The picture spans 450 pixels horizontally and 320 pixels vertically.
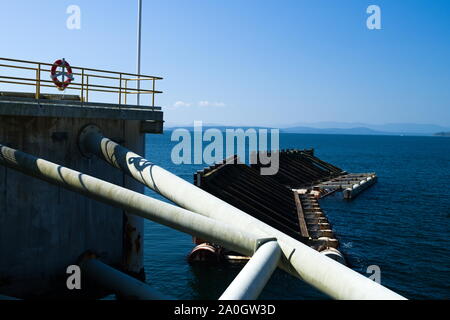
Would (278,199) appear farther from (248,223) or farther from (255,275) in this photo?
(255,275)

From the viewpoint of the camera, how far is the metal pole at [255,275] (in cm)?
728

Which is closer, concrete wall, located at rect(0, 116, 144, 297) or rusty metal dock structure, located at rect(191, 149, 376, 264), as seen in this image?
concrete wall, located at rect(0, 116, 144, 297)

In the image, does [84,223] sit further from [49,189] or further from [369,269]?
[369,269]

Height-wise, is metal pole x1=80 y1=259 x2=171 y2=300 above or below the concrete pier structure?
below

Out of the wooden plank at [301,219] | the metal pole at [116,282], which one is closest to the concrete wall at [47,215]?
the metal pole at [116,282]

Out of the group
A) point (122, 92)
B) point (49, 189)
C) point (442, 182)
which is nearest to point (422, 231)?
point (122, 92)

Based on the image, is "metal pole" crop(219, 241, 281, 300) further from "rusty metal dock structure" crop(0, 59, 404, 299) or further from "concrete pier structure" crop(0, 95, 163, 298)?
"concrete pier structure" crop(0, 95, 163, 298)

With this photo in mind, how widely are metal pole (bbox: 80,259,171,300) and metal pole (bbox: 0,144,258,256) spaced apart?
12.5 ft

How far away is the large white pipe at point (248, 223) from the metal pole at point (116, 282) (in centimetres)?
309

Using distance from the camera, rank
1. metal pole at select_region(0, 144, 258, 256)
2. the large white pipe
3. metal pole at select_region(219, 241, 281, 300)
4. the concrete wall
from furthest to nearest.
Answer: the concrete wall → metal pole at select_region(0, 144, 258, 256) → the large white pipe → metal pole at select_region(219, 241, 281, 300)

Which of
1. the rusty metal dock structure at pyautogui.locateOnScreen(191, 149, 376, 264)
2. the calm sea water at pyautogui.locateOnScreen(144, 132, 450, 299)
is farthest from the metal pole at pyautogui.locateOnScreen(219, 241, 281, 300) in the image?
the rusty metal dock structure at pyautogui.locateOnScreen(191, 149, 376, 264)

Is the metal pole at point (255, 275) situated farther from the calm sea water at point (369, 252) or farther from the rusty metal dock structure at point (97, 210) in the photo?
the calm sea water at point (369, 252)

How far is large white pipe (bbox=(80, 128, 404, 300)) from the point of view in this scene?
7984mm
